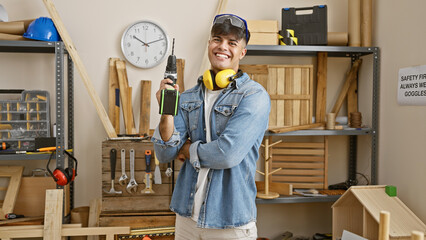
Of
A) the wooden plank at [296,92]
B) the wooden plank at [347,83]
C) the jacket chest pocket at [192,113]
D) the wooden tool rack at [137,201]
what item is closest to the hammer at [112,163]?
the wooden tool rack at [137,201]

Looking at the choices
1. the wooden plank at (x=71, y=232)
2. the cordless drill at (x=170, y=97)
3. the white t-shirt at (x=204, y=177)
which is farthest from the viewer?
the wooden plank at (x=71, y=232)

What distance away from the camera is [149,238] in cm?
239

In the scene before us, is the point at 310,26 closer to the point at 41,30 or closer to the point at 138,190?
the point at 138,190

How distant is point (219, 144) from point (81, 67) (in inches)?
62.6

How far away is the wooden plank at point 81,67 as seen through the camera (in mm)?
2541

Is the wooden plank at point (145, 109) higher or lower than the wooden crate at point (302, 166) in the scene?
higher

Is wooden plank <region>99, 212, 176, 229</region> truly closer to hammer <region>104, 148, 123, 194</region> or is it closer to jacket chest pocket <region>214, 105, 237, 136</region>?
hammer <region>104, 148, 123, 194</region>

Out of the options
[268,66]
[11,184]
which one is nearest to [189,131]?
[268,66]

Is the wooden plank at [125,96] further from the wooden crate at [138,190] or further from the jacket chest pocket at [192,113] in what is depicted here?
the jacket chest pocket at [192,113]

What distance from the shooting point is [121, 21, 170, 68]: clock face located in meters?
2.88

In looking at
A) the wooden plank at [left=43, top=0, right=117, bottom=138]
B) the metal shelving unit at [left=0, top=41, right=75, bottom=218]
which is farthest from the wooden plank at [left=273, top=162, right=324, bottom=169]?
the metal shelving unit at [left=0, top=41, right=75, bottom=218]

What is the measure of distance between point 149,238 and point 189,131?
1.08 meters

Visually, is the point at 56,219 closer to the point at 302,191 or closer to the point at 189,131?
the point at 189,131

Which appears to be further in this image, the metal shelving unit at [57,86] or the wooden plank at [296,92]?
the wooden plank at [296,92]
